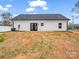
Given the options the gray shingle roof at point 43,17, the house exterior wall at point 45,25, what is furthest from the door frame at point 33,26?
the gray shingle roof at point 43,17

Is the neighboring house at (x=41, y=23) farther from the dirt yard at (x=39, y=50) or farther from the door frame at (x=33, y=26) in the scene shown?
the dirt yard at (x=39, y=50)

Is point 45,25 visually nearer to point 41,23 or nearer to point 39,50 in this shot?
point 41,23

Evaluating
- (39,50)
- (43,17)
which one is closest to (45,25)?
(43,17)

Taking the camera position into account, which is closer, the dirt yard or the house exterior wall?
the dirt yard

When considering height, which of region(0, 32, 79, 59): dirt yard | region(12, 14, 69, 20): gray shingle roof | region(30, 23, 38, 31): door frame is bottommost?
region(0, 32, 79, 59): dirt yard

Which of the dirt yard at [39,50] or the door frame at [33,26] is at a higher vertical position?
the door frame at [33,26]

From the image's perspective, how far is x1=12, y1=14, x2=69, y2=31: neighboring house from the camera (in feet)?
124

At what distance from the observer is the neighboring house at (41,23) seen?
3784 cm

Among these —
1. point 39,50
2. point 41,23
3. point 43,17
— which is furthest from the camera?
point 43,17

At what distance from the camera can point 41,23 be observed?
3834cm

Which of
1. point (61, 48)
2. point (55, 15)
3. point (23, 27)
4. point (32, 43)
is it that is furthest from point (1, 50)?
point (55, 15)

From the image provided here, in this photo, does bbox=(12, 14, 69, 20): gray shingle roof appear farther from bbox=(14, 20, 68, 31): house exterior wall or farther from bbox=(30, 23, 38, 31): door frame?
bbox=(30, 23, 38, 31): door frame

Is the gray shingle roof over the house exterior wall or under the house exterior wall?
over

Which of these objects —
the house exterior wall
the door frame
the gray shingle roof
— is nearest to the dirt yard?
the house exterior wall
